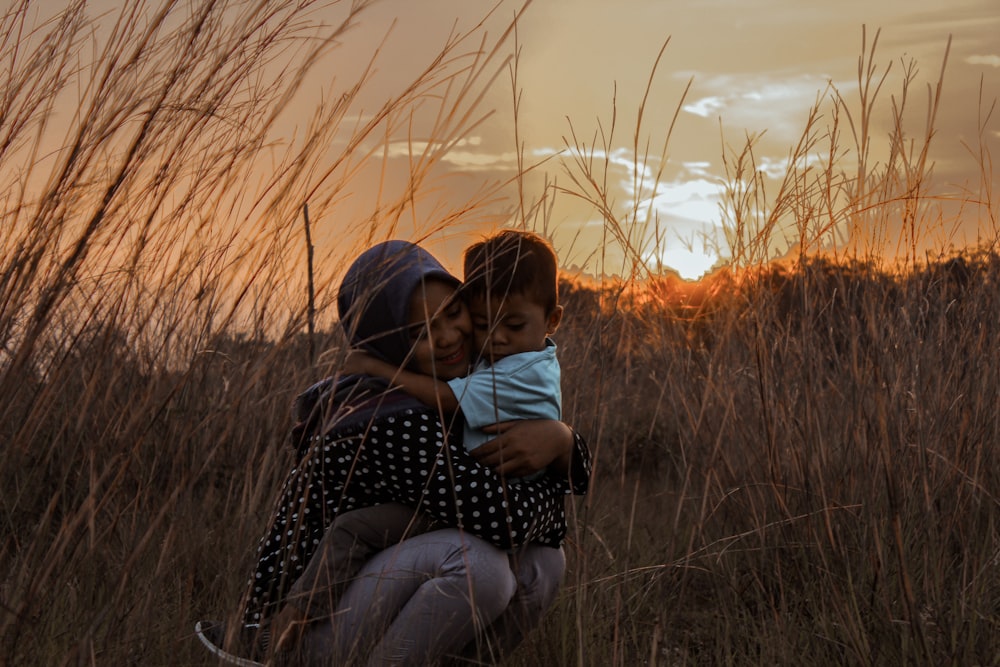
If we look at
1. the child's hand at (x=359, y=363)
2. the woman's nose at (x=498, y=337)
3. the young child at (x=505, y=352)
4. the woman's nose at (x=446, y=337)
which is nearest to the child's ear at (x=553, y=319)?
the young child at (x=505, y=352)

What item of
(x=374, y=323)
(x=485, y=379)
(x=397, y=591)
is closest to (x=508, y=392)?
(x=485, y=379)

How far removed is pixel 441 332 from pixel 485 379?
0.37 feet

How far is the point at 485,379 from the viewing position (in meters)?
1.61

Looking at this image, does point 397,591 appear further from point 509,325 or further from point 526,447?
point 509,325

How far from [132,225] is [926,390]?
208cm

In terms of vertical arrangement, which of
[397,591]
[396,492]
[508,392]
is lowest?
[397,591]

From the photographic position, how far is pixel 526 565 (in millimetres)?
1782

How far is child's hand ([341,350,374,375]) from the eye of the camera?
1.65 metres

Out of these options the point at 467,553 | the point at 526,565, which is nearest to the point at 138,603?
the point at 467,553

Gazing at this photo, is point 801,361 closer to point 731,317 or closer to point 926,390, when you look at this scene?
point 731,317

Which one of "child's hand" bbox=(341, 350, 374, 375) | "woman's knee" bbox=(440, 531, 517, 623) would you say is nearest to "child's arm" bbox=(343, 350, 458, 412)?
"child's hand" bbox=(341, 350, 374, 375)

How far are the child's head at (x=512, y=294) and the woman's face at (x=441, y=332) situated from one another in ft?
0.14

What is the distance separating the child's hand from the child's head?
20 centimetres

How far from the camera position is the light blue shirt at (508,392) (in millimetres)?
1606
